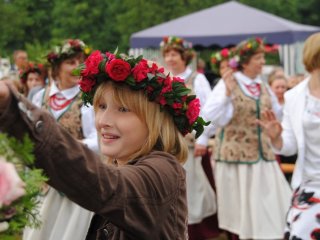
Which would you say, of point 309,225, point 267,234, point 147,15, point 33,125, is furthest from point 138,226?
point 147,15

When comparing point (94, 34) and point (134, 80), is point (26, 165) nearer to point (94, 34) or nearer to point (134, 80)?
point (134, 80)

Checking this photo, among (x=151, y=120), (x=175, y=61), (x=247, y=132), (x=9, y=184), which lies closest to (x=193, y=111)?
(x=151, y=120)

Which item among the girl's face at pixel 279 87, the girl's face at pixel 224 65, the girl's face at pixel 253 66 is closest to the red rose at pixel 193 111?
the girl's face at pixel 253 66

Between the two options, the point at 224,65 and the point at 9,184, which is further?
the point at 224,65

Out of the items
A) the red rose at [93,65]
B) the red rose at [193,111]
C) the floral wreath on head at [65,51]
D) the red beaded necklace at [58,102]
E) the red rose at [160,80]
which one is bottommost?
the red beaded necklace at [58,102]

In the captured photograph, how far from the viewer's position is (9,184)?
140 centimetres

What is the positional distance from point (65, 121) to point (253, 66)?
266 centimetres

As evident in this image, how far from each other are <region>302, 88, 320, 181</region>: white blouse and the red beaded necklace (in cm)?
199

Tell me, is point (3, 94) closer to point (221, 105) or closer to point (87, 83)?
point (87, 83)

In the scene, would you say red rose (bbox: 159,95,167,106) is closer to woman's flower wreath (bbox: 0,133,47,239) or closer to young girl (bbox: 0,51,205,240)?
young girl (bbox: 0,51,205,240)

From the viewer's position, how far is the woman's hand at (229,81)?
7.28 metres

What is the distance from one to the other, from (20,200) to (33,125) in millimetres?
219

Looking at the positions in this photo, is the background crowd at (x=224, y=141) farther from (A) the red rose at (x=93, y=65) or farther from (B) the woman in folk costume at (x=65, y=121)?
(A) the red rose at (x=93, y=65)

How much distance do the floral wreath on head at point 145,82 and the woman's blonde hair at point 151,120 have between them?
0.02 meters
